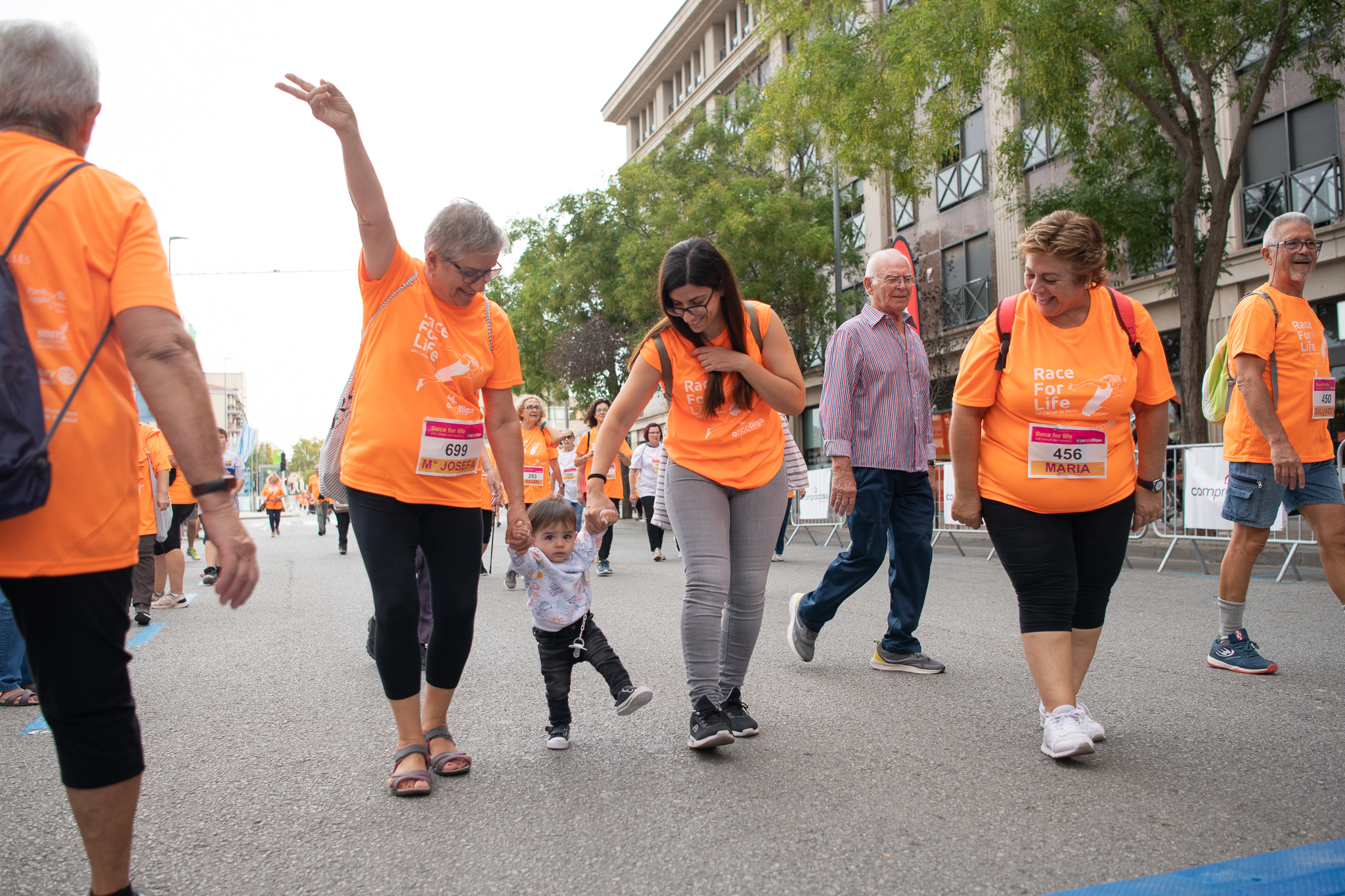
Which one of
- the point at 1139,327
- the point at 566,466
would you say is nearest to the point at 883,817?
the point at 1139,327

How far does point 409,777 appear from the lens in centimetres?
306

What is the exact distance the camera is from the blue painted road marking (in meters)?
2.17

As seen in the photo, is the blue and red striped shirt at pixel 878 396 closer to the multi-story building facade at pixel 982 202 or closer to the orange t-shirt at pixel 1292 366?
the orange t-shirt at pixel 1292 366

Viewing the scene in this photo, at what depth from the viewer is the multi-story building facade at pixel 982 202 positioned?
16828 millimetres

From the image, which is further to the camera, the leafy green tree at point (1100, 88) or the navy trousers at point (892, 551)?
the leafy green tree at point (1100, 88)

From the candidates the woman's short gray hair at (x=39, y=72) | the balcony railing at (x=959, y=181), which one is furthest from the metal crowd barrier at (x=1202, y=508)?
the balcony railing at (x=959, y=181)

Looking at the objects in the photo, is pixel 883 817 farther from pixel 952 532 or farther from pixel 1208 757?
pixel 952 532

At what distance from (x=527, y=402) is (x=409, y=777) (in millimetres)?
7715

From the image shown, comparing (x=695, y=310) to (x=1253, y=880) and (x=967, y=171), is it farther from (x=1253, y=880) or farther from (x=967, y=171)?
(x=967, y=171)

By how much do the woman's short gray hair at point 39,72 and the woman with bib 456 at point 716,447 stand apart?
192cm

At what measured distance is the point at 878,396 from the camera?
4.87 meters

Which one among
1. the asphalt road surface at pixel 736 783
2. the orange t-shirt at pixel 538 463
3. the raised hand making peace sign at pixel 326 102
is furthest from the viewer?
the orange t-shirt at pixel 538 463

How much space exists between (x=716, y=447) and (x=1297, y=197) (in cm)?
1785

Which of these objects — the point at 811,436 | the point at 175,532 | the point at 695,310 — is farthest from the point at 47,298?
the point at 811,436
